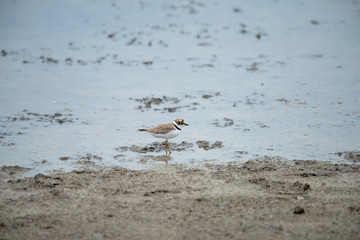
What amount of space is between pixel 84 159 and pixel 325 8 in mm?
19347

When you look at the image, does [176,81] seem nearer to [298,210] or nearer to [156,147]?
[156,147]

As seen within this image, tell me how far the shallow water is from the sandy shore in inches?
30.9

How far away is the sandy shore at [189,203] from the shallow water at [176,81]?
30.9 inches

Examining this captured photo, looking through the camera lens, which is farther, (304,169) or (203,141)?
(203,141)

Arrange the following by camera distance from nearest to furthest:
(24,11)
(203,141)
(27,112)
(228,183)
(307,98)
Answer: (228,183), (203,141), (27,112), (307,98), (24,11)

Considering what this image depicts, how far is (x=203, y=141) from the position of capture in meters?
9.69

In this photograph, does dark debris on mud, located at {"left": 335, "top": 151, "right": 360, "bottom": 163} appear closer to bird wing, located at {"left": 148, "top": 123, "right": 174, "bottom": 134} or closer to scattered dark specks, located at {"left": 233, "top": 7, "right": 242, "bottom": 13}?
bird wing, located at {"left": 148, "top": 123, "right": 174, "bottom": 134}

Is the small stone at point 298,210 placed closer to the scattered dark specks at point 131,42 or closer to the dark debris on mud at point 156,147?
the dark debris on mud at point 156,147

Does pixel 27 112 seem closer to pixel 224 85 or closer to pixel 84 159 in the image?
pixel 84 159

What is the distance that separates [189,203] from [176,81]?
7.52 meters

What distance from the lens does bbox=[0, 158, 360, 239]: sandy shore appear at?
602 cm

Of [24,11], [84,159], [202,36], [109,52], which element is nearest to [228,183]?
[84,159]

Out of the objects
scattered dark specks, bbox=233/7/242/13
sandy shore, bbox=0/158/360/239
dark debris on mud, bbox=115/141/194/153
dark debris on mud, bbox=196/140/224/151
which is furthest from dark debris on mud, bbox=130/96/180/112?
scattered dark specks, bbox=233/7/242/13

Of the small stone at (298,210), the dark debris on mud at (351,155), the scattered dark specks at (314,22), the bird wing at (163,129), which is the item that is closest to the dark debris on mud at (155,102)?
the bird wing at (163,129)
